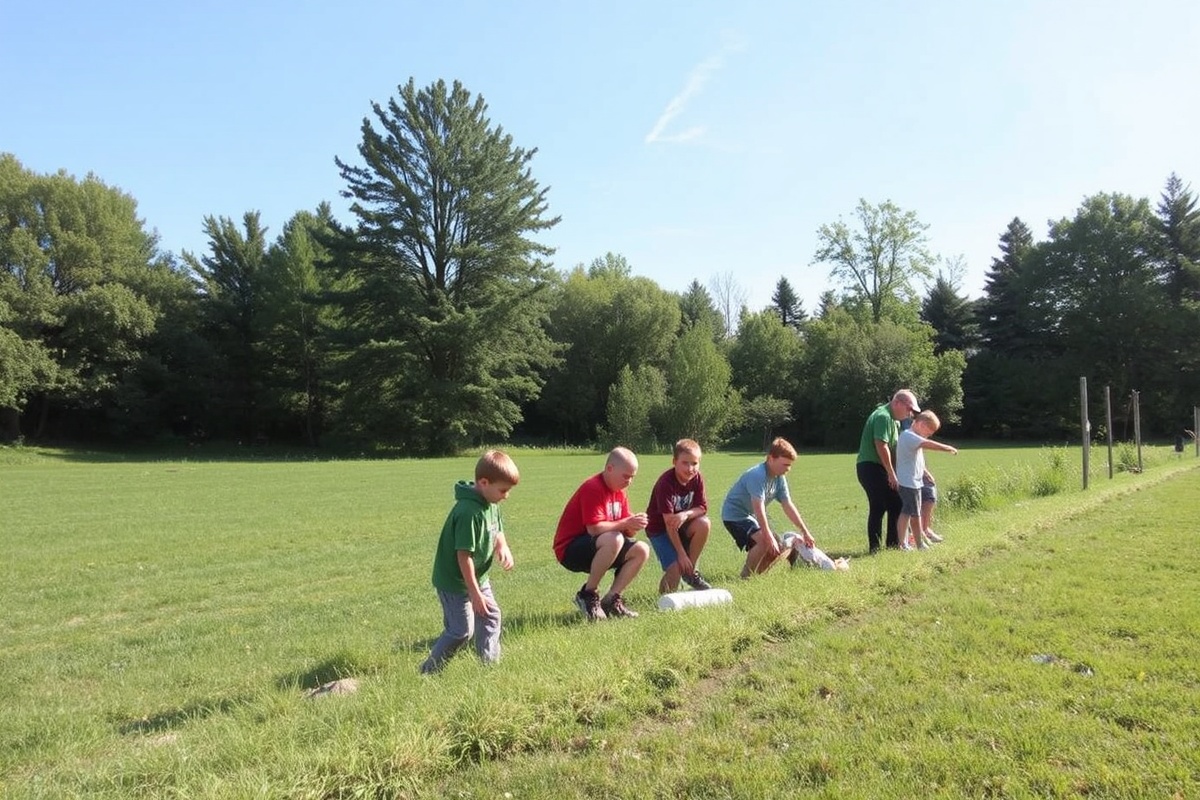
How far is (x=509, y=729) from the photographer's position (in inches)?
145

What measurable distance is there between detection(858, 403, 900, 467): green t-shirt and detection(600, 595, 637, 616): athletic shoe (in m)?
3.76

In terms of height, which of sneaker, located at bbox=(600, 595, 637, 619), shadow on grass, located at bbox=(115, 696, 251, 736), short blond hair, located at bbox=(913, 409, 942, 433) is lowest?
shadow on grass, located at bbox=(115, 696, 251, 736)

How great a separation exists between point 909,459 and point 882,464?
306 millimetres

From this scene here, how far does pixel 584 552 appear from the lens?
6.66 m

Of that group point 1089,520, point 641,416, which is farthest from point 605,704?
point 641,416

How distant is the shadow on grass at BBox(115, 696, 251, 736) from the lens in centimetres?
454

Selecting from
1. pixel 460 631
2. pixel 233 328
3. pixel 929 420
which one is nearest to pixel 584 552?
pixel 460 631

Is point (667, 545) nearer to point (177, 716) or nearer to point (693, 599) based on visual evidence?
point (693, 599)

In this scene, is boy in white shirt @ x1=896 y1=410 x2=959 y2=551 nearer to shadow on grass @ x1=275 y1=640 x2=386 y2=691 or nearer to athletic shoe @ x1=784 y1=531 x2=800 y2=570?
athletic shoe @ x1=784 y1=531 x2=800 y2=570

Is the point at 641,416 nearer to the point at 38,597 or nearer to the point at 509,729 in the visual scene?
the point at 38,597

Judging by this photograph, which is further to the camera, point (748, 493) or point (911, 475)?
point (911, 475)

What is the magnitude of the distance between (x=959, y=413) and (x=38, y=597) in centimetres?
6389

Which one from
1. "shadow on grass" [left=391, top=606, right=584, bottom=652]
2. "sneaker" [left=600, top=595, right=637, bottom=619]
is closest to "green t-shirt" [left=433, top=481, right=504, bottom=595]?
"shadow on grass" [left=391, top=606, right=584, bottom=652]

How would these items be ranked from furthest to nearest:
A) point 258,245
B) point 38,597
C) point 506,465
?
point 258,245
point 38,597
point 506,465
